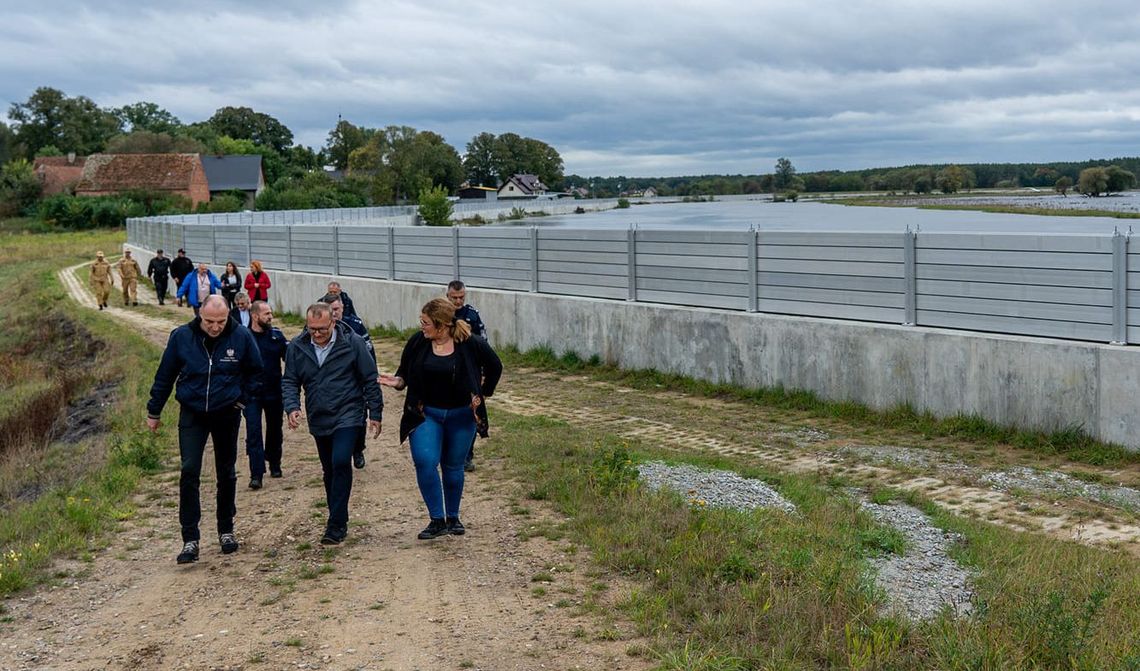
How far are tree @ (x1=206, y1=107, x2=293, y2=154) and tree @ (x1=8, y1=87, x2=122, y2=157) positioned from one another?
67.9 ft

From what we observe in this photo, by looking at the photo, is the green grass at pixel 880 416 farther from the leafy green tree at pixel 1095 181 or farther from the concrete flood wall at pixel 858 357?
the leafy green tree at pixel 1095 181

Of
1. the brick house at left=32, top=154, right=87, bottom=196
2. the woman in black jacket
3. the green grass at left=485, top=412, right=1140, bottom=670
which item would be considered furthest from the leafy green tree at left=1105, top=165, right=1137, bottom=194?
the brick house at left=32, top=154, right=87, bottom=196

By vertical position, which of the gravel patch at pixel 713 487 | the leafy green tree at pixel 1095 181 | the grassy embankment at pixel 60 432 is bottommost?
the grassy embankment at pixel 60 432

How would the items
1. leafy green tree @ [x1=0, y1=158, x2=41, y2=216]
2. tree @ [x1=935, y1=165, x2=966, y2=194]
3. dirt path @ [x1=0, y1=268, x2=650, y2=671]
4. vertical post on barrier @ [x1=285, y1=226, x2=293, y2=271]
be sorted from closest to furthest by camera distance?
dirt path @ [x1=0, y1=268, x2=650, y2=671] < vertical post on barrier @ [x1=285, y1=226, x2=293, y2=271] < tree @ [x1=935, y1=165, x2=966, y2=194] < leafy green tree @ [x1=0, y1=158, x2=41, y2=216]

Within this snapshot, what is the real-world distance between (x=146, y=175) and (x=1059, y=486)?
4343 inches

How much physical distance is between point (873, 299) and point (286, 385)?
25.5ft

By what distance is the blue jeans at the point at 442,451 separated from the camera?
26.7 ft

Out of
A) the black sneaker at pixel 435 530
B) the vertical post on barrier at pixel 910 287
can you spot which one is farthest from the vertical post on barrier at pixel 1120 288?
the black sneaker at pixel 435 530

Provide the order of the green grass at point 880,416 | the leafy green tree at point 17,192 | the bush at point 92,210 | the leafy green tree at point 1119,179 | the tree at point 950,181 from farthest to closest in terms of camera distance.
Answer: the leafy green tree at point 17,192 < the bush at point 92,210 < the tree at point 950,181 < the leafy green tree at point 1119,179 < the green grass at point 880,416

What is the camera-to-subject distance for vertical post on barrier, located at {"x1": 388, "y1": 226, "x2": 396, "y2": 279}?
953 inches

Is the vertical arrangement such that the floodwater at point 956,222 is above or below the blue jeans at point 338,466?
above

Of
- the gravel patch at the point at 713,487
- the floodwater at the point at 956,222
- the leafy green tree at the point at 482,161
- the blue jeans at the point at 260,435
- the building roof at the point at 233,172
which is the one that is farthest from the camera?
the leafy green tree at the point at 482,161

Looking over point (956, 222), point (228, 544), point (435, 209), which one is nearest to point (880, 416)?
point (228, 544)

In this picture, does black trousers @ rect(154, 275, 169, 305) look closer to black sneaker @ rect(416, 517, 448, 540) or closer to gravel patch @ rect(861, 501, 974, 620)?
black sneaker @ rect(416, 517, 448, 540)
